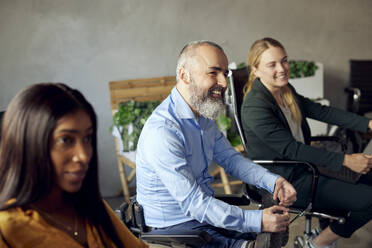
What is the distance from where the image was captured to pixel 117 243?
99 centimetres

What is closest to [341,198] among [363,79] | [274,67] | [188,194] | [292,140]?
[292,140]

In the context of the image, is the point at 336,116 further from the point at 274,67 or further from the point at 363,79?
the point at 363,79

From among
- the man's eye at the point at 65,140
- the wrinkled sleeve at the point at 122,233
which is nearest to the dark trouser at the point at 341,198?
the wrinkled sleeve at the point at 122,233

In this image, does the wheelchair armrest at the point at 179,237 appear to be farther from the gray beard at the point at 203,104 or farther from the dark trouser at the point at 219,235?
the gray beard at the point at 203,104

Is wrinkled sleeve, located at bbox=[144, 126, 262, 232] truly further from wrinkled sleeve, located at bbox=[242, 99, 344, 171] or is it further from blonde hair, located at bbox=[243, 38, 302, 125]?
blonde hair, located at bbox=[243, 38, 302, 125]

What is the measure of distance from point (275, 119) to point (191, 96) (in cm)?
68

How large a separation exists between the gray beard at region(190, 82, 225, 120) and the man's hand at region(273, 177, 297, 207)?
1.27 ft

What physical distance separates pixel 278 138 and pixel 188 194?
853 millimetres

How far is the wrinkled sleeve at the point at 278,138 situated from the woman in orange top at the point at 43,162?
1.33 m

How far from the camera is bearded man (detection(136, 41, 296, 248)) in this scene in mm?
1392

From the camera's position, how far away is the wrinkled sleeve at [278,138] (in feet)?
6.64

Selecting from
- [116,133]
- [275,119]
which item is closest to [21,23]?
[116,133]

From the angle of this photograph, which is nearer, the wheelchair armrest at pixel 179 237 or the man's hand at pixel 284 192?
the wheelchair armrest at pixel 179 237

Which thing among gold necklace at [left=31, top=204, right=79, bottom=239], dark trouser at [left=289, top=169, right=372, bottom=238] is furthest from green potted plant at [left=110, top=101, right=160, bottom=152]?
gold necklace at [left=31, top=204, right=79, bottom=239]
